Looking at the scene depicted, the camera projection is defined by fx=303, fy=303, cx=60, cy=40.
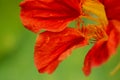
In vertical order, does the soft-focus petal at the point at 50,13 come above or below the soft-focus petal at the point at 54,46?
above

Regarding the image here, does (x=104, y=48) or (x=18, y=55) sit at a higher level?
(x=104, y=48)

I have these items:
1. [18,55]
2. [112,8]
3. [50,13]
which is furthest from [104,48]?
[18,55]

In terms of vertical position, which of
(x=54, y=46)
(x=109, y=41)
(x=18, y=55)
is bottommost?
(x=18, y=55)

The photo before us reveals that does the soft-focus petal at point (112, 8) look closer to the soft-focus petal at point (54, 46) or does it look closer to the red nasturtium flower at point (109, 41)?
the red nasturtium flower at point (109, 41)

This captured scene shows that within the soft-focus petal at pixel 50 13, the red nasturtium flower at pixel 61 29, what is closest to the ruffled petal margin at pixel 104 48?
the red nasturtium flower at pixel 61 29

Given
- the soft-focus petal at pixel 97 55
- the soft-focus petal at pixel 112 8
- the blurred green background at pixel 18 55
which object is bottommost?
the blurred green background at pixel 18 55

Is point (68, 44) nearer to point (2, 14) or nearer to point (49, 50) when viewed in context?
point (49, 50)

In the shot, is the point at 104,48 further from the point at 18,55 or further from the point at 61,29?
the point at 18,55

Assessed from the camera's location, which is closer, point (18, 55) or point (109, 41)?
point (109, 41)
